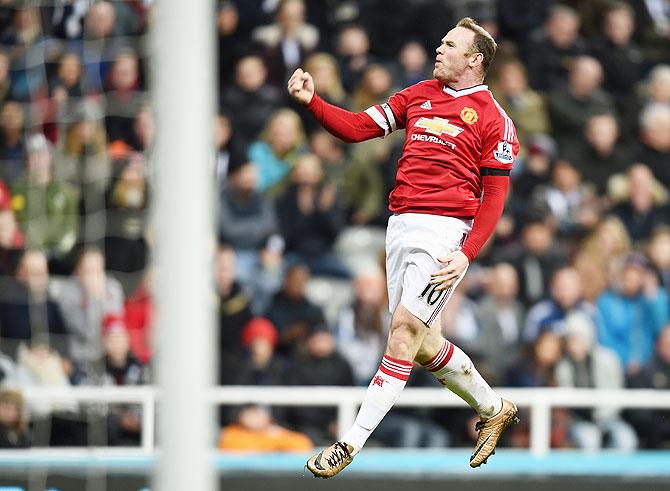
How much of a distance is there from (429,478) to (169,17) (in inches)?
177

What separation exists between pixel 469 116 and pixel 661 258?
5.11m

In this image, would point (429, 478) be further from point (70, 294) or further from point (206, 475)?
point (206, 475)

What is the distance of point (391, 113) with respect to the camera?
21.2 ft

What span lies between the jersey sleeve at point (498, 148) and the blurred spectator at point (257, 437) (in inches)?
138

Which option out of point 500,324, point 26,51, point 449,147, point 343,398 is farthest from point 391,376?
point 26,51

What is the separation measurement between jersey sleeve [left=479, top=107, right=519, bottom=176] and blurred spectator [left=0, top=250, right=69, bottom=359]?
3.75 meters

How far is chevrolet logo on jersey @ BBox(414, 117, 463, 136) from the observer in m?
6.29

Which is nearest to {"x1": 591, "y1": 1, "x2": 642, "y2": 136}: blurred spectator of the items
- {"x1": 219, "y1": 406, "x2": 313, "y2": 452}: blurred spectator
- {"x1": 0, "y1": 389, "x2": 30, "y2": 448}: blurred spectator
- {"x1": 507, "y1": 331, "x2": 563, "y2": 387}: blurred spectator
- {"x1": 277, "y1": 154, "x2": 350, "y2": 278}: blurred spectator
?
{"x1": 507, "y1": 331, "x2": 563, "y2": 387}: blurred spectator

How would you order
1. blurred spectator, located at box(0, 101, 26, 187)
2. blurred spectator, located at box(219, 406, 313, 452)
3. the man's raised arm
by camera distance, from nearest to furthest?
the man's raised arm
blurred spectator, located at box(219, 406, 313, 452)
blurred spectator, located at box(0, 101, 26, 187)

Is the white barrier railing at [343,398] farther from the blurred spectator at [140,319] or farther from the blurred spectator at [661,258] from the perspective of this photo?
the blurred spectator at [661,258]

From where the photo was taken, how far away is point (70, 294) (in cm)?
923

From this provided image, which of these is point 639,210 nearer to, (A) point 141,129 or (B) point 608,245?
(B) point 608,245

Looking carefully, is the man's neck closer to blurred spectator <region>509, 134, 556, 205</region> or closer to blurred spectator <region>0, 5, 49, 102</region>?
blurred spectator <region>0, 5, 49, 102</region>

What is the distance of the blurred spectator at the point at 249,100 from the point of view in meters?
11.0
